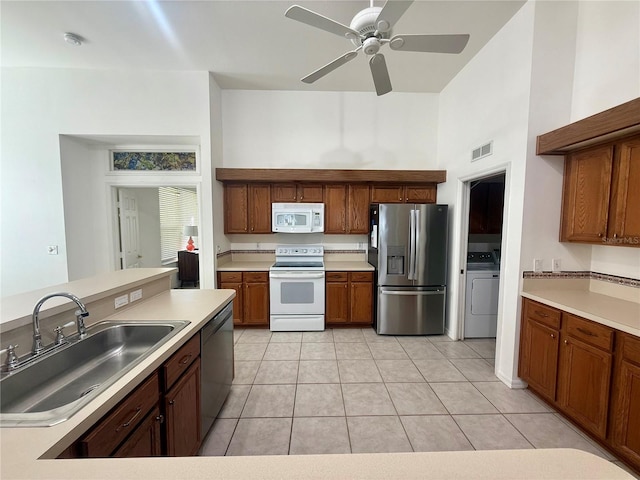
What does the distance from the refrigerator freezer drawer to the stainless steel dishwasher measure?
7.02 ft

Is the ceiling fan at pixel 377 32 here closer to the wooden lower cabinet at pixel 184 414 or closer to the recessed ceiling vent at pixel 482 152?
the recessed ceiling vent at pixel 482 152

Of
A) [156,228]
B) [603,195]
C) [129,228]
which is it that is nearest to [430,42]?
[603,195]

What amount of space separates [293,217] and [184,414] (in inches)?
110

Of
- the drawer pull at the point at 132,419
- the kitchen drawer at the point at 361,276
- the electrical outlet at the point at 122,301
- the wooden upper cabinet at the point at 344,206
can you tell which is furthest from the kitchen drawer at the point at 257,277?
the drawer pull at the point at 132,419

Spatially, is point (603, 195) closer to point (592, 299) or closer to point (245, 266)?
point (592, 299)

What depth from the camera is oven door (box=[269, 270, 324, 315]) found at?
12.3 ft

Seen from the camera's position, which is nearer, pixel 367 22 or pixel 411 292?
pixel 367 22

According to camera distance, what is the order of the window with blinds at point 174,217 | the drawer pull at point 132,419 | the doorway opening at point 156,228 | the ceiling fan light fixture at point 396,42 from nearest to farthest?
the drawer pull at point 132,419, the ceiling fan light fixture at point 396,42, the doorway opening at point 156,228, the window with blinds at point 174,217

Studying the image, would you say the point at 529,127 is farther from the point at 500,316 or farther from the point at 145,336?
the point at 145,336

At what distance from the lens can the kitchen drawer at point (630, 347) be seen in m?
1.60

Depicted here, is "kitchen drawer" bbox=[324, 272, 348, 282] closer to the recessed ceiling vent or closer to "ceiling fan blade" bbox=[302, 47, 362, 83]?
the recessed ceiling vent

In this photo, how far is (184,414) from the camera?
1.52 metres

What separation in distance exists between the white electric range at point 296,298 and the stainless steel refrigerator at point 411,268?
0.85m

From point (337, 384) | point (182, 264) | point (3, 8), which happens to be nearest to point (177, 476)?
point (337, 384)
